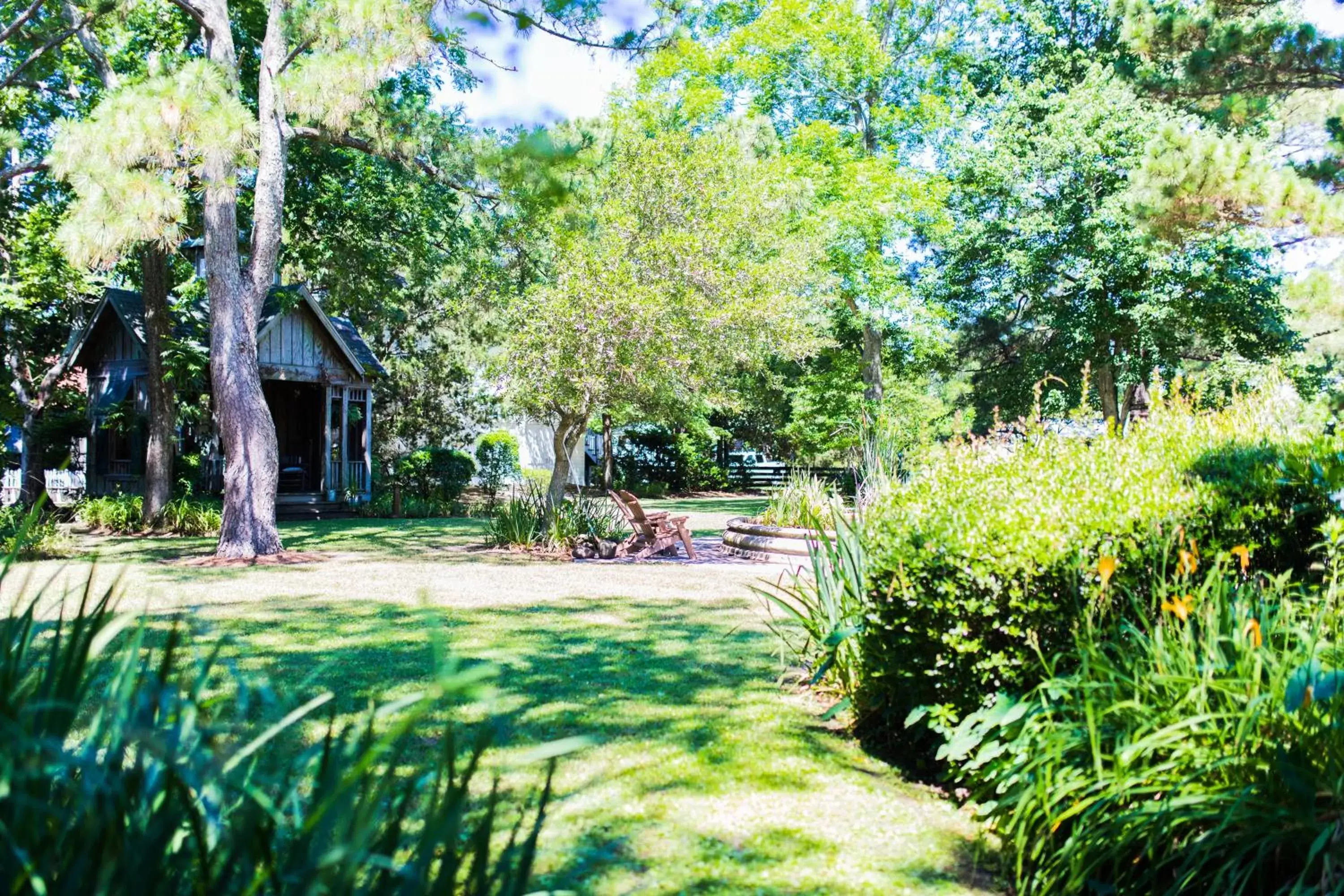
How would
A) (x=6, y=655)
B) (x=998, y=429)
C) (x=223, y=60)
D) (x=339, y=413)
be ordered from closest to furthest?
(x=6, y=655)
(x=998, y=429)
(x=223, y=60)
(x=339, y=413)

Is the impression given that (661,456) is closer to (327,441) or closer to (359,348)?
(359,348)

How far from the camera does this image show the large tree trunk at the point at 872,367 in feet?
88.4

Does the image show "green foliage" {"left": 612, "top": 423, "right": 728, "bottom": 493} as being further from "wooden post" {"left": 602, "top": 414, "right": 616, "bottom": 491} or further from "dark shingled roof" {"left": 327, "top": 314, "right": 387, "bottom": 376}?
"dark shingled roof" {"left": 327, "top": 314, "right": 387, "bottom": 376}

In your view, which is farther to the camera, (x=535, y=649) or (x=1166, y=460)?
(x=535, y=649)

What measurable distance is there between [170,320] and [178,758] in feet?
63.7

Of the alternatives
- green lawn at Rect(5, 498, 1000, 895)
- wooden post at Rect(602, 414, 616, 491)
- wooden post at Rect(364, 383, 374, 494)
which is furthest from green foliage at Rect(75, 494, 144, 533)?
wooden post at Rect(602, 414, 616, 491)

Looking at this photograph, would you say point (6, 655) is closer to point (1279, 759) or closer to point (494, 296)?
point (1279, 759)

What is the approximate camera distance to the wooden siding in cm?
2100

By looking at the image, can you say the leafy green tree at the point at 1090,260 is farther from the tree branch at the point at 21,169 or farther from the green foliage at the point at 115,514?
the tree branch at the point at 21,169

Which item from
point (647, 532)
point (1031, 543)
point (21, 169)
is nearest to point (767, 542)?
point (647, 532)

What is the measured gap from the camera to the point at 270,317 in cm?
2089

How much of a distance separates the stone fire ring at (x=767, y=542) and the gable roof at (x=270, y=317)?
414 inches

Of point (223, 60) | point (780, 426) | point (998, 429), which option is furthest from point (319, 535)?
point (780, 426)

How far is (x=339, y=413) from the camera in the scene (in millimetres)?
25219
